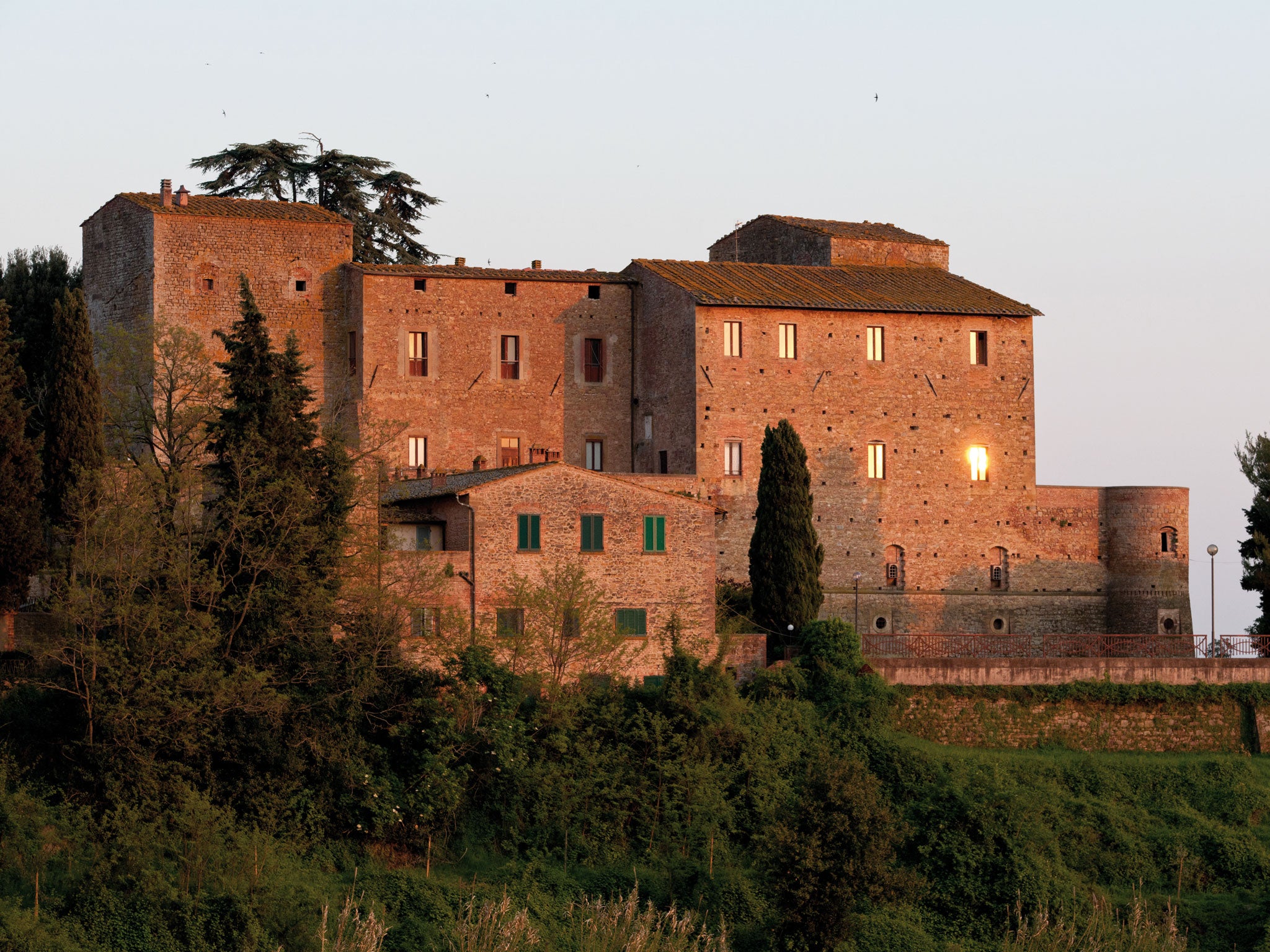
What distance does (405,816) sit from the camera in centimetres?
3272

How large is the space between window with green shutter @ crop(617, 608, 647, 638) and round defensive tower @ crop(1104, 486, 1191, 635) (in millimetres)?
13782

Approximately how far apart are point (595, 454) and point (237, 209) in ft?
32.7

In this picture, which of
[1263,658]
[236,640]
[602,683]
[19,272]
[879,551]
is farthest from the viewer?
[19,272]

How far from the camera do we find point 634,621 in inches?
1441

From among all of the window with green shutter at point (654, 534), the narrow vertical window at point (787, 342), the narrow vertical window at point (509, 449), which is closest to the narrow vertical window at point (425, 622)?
the window with green shutter at point (654, 534)

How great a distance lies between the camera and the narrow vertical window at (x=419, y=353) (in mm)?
45062

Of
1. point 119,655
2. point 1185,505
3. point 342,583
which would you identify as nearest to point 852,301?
point 1185,505

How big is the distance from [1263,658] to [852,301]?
11.9 metres

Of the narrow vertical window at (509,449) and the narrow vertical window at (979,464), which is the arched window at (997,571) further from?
the narrow vertical window at (509,449)

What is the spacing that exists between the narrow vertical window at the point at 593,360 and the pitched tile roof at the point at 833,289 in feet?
7.05

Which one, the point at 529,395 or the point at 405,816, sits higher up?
the point at 529,395

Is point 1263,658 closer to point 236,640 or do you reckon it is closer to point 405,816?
point 405,816

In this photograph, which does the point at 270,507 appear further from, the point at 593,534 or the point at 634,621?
the point at 634,621

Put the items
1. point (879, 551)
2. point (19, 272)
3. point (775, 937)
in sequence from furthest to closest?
1. point (19, 272)
2. point (879, 551)
3. point (775, 937)
